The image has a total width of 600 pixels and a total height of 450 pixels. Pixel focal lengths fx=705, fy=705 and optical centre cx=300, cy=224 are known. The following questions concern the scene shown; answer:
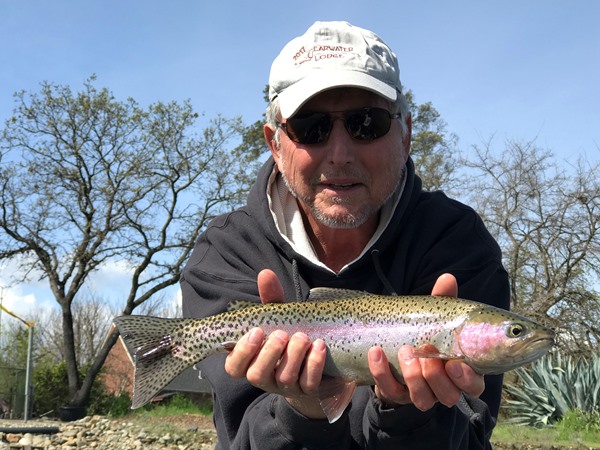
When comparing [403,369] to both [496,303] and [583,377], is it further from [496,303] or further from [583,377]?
[583,377]

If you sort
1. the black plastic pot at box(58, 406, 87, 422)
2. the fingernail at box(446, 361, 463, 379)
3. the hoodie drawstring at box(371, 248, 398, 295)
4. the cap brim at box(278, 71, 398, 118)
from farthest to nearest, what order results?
the black plastic pot at box(58, 406, 87, 422) → the hoodie drawstring at box(371, 248, 398, 295) → the cap brim at box(278, 71, 398, 118) → the fingernail at box(446, 361, 463, 379)

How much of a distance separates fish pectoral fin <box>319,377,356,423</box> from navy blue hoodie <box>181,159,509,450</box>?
0.17 meters

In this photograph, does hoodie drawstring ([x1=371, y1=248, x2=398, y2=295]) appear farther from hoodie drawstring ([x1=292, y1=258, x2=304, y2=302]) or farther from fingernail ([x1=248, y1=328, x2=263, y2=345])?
fingernail ([x1=248, y1=328, x2=263, y2=345])

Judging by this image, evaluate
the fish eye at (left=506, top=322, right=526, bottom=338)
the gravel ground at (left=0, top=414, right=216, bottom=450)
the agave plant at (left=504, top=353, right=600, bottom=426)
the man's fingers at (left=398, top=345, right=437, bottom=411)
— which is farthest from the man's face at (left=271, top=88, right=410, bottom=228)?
the gravel ground at (left=0, top=414, right=216, bottom=450)

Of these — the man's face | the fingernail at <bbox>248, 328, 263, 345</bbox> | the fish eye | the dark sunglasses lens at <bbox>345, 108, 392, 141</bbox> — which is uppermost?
the dark sunglasses lens at <bbox>345, 108, 392, 141</bbox>

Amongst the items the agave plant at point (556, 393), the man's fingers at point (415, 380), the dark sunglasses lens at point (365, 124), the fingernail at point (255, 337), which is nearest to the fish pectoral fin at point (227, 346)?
the fingernail at point (255, 337)

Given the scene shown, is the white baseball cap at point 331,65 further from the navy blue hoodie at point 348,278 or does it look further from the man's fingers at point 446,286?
the man's fingers at point 446,286

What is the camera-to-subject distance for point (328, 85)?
11.3 feet

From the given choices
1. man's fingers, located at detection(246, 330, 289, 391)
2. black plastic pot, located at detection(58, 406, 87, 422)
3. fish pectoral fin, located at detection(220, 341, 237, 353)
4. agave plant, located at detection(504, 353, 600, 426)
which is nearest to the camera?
man's fingers, located at detection(246, 330, 289, 391)

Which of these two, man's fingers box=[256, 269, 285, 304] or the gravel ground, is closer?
man's fingers box=[256, 269, 285, 304]

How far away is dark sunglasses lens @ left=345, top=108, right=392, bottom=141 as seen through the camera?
346 cm

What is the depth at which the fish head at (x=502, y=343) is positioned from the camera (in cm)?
276

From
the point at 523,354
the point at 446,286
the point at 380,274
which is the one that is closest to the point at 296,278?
the point at 380,274

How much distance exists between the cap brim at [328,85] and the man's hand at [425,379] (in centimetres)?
129
